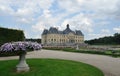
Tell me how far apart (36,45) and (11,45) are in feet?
3.71

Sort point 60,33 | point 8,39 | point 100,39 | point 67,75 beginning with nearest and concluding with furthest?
point 67,75, point 8,39, point 100,39, point 60,33

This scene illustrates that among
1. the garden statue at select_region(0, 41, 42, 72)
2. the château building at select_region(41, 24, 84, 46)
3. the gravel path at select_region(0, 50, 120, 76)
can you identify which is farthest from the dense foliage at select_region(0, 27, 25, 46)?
the château building at select_region(41, 24, 84, 46)

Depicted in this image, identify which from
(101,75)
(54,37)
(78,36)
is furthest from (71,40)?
(101,75)

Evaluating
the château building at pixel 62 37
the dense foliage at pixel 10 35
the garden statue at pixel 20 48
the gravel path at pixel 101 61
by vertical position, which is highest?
the château building at pixel 62 37

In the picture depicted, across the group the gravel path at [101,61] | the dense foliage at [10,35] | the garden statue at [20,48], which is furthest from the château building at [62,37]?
the garden statue at [20,48]

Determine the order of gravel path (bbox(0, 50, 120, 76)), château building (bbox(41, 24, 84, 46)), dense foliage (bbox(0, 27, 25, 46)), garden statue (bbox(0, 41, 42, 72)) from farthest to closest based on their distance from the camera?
château building (bbox(41, 24, 84, 46)) < dense foliage (bbox(0, 27, 25, 46)) < gravel path (bbox(0, 50, 120, 76)) < garden statue (bbox(0, 41, 42, 72))

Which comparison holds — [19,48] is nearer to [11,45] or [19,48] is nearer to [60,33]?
[11,45]

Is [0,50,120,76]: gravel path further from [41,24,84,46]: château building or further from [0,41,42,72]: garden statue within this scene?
[41,24,84,46]: château building

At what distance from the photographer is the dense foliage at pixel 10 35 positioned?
20763mm

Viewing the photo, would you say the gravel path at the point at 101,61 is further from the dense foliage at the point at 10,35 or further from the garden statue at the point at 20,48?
the garden statue at the point at 20,48

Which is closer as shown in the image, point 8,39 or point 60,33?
point 8,39

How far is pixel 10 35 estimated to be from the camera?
21.8 m

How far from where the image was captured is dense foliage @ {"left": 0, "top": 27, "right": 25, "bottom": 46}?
2076 centimetres

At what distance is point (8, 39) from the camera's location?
2144 cm
